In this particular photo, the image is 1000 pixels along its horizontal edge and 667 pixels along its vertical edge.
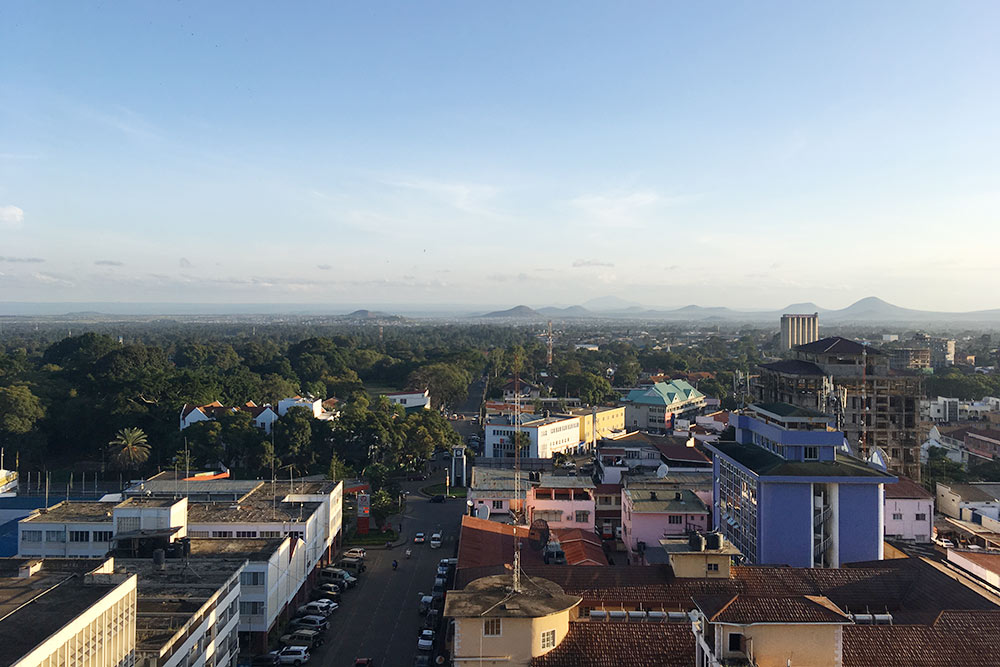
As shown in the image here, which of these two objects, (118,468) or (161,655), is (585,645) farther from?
(118,468)

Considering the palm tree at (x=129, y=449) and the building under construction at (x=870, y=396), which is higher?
the building under construction at (x=870, y=396)

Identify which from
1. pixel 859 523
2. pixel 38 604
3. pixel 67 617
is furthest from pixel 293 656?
pixel 859 523

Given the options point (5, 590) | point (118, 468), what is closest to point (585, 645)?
point (5, 590)

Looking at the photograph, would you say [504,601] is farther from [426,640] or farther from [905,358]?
[905,358]

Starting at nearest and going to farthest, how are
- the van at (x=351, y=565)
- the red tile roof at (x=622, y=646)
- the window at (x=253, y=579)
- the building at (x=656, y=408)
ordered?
1. the red tile roof at (x=622, y=646)
2. the window at (x=253, y=579)
3. the van at (x=351, y=565)
4. the building at (x=656, y=408)

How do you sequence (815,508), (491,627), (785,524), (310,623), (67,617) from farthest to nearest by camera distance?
(815,508) < (785,524) < (310,623) < (491,627) < (67,617)

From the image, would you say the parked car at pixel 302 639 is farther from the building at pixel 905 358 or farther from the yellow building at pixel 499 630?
the building at pixel 905 358

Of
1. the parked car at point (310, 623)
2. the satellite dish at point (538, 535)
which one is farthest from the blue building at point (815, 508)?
the parked car at point (310, 623)
